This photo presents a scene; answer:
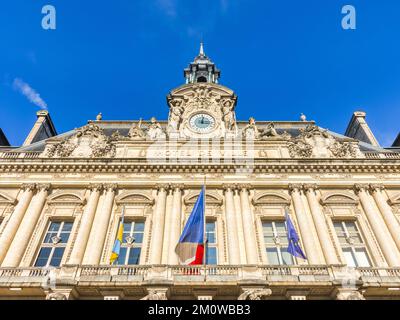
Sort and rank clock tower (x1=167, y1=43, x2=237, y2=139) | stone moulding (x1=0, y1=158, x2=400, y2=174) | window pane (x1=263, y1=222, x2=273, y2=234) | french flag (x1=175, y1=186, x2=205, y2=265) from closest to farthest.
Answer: french flag (x1=175, y1=186, x2=205, y2=265) < window pane (x1=263, y1=222, x2=273, y2=234) < stone moulding (x1=0, y1=158, x2=400, y2=174) < clock tower (x1=167, y1=43, x2=237, y2=139)

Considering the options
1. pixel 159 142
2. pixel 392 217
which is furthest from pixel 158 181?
pixel 392 217

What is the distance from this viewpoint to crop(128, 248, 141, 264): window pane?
45.4 ft

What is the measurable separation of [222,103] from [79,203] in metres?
11.7

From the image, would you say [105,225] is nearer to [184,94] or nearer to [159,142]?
[159,142]

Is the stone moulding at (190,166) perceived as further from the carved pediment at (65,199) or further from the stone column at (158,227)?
the stone column at (158,227)

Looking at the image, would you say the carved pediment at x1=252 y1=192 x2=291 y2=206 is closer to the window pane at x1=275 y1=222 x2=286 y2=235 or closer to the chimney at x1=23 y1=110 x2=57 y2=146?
the window pane at x1=275 y1=222 x2=286 y2=235

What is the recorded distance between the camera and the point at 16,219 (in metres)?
14.6

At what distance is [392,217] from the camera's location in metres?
15.0

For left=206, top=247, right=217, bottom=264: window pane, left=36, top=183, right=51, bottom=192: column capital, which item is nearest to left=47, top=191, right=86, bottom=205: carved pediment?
left=36, top=183, right=51, bottom=192: column capital

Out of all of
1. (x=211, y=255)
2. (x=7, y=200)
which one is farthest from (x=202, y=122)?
(x=7, y=200)

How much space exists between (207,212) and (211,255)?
2392 mm

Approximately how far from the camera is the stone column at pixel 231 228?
13.4m

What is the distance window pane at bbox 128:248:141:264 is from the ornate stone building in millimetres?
96
